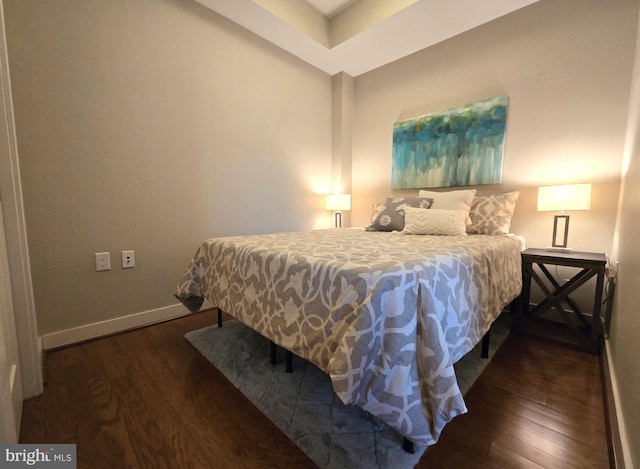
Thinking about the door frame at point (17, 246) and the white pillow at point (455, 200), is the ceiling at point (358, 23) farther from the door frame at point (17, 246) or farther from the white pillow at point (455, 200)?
the door frame at point (17, 246)

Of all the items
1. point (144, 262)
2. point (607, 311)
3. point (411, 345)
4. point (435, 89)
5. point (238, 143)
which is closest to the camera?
point (411, 345)

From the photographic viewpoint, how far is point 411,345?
2.67 ft

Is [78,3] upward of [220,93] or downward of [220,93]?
upward

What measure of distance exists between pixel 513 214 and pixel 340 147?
194cm

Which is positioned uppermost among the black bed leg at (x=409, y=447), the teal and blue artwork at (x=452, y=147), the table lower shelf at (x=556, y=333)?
the teal and blue artwork at (x=452, y=147)

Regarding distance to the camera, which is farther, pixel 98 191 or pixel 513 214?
pixel 513 214

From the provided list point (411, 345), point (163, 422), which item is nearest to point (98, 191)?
point (163, 422)

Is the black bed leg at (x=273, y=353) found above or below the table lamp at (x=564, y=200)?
below

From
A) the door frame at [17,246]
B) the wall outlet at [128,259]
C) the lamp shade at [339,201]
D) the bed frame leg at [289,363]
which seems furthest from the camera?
the lamp shade at [339,201]

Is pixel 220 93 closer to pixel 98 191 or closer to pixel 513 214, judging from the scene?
pixel 98 191

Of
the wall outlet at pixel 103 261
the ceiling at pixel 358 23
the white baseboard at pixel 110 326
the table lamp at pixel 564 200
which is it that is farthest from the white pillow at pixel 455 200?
the wall outlet at pixel 103 261

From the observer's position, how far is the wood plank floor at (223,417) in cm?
91

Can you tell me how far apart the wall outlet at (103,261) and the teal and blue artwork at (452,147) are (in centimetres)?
266

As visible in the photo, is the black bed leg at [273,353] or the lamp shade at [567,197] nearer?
the black bed leg at [273,353]
